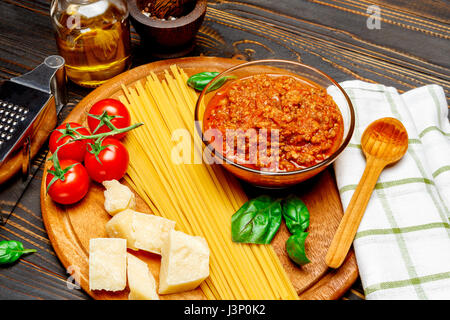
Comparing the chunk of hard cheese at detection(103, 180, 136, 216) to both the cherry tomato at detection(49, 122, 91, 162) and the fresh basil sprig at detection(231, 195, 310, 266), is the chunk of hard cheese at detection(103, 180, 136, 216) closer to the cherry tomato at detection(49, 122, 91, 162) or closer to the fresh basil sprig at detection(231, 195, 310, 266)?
the cherry tomato at detection(49, 122, 91, 162)

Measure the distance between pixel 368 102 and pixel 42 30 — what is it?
1.96 metres

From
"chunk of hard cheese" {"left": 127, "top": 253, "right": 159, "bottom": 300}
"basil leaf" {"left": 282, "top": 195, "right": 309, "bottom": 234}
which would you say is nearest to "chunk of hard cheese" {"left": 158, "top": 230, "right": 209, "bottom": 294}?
"chunk of hard cheese" {"left": 127, "top": 253, "right": 159, "bottom": 300}

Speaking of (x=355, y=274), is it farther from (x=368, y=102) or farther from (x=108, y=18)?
(x=108, y=18)

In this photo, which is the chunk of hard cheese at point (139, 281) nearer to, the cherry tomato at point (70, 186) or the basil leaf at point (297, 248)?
the cherry tomato at point (70, 186)

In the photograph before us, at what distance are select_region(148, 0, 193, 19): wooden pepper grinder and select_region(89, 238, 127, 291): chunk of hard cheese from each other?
1362mm

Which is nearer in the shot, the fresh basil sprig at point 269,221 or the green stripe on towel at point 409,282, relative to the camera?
the green stripe on towel at point 409,282

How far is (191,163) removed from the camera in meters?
2.14

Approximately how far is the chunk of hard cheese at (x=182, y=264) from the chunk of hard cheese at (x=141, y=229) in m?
0.07

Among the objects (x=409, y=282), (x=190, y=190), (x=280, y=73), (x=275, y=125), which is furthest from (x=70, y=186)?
(x=409, y=282)

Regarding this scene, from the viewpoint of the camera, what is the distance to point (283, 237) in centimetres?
198

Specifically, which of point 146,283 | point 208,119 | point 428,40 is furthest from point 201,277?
point 428,40

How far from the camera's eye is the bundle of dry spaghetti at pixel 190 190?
6.06 ft

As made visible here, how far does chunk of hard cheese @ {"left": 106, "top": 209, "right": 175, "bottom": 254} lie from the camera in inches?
72.7

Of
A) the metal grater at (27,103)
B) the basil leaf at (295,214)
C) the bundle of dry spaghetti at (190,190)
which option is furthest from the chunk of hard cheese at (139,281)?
the metal grater at (27,103)
